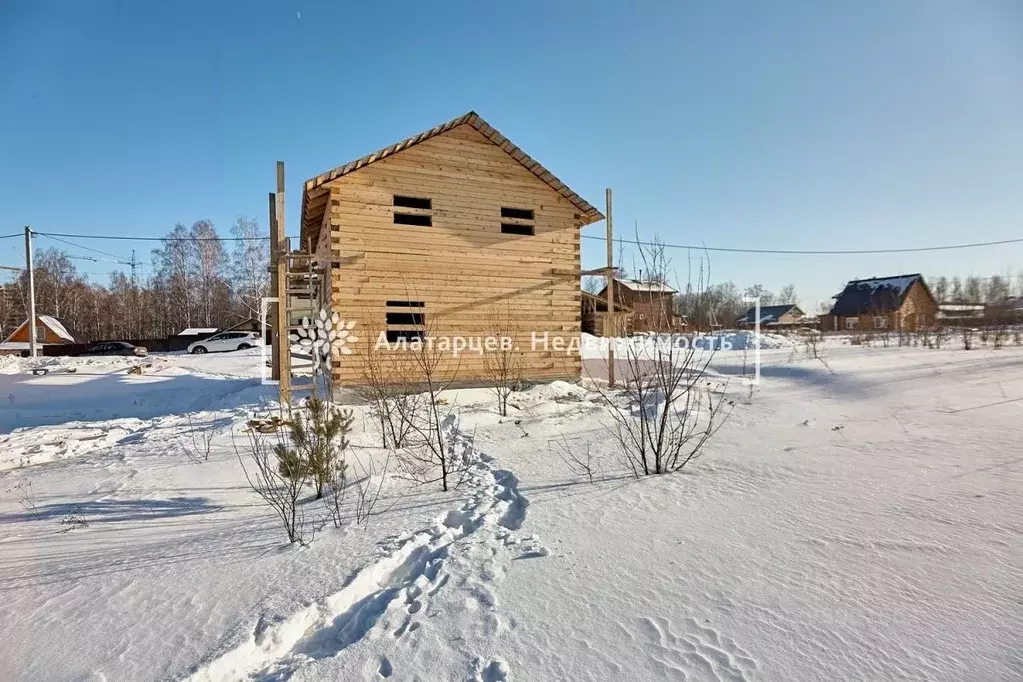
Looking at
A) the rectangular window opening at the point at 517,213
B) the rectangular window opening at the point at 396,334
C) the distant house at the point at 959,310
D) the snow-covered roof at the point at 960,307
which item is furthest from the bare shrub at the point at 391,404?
the snow-covered roof at the point at 960,307

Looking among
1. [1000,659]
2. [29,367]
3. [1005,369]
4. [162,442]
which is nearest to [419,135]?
[162,442]

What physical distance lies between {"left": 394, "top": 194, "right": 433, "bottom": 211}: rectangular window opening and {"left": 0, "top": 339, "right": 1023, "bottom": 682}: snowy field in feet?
23.7

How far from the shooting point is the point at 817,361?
14414mm

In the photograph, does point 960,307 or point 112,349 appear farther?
point 960,307

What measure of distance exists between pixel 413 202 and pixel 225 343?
26137 millimetres

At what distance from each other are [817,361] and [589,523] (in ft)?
43.7

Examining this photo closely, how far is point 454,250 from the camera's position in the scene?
12359 mm

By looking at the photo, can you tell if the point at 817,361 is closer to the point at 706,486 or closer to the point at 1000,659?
the point at 706,486

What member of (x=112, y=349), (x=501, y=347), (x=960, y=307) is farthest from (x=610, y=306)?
(x=960, y=307)

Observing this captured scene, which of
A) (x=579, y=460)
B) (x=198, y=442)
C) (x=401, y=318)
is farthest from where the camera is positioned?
(x=401, y=318)

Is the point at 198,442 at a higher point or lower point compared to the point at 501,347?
lower

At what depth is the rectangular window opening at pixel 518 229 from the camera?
13.2 meters

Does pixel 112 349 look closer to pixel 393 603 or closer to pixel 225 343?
pixel 225 343

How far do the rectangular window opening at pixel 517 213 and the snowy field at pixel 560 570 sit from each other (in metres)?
7.85
